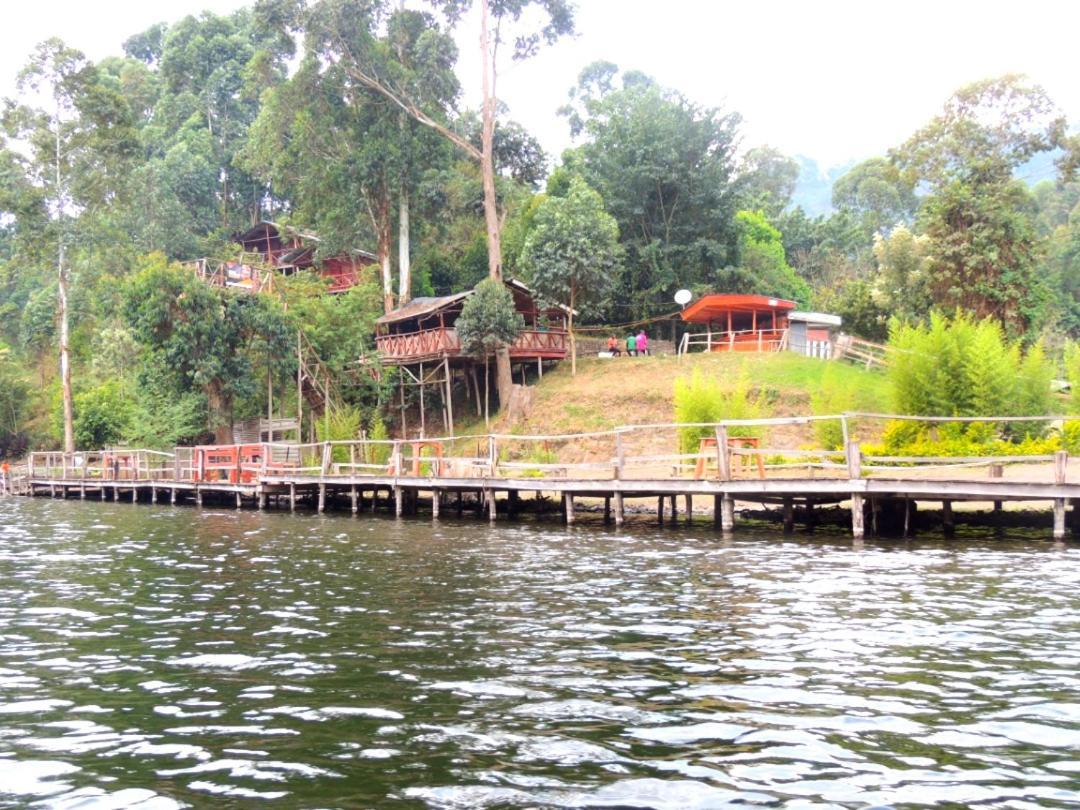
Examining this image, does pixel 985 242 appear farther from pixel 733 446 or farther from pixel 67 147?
pixel 67 147

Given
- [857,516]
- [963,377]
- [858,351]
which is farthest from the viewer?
[858,351]

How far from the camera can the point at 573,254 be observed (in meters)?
39.7

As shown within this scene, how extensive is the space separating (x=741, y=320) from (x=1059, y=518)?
2758 centimetres

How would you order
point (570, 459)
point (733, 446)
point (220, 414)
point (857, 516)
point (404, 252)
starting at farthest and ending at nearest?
point (404, 252), point (220, 414), point (570, 459), point (733, 446), point (857, 516)

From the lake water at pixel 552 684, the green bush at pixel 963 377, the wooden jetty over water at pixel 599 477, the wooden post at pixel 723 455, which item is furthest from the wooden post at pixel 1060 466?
the green bush at pixel 963 377

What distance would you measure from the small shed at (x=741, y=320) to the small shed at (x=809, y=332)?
1.61 feet

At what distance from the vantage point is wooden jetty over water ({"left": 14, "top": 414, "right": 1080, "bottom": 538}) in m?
17.9

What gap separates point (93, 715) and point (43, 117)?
43.6 metres

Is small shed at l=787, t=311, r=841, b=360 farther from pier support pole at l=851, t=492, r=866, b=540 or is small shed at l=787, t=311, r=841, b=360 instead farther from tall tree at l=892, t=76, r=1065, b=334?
Answer: pier support pole at l=851, t=492, r=866, b=540

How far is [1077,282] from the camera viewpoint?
61.9 m

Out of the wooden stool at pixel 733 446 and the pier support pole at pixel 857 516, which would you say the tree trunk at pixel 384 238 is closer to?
the wooden stool at pixel 733 446

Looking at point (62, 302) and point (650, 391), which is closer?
point (650, 391)

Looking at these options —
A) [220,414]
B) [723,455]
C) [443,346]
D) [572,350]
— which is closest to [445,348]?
[443,346]

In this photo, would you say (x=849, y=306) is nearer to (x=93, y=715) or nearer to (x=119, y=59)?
(x=93, y=715)
